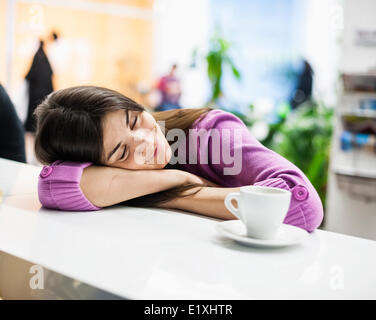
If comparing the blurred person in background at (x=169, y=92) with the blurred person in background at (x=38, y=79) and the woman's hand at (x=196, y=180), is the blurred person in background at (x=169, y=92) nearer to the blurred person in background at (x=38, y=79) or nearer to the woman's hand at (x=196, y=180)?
the blurred person in background at (x=38, y=79)

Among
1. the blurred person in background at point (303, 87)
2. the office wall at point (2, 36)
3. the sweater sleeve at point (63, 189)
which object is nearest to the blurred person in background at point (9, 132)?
the sweater sleeve at point (63, 189)

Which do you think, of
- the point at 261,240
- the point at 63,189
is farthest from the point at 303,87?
the point at 261,240

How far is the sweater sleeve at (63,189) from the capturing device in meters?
0.98

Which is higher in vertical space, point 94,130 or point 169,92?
point 94,130

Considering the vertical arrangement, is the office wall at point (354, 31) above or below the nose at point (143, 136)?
above

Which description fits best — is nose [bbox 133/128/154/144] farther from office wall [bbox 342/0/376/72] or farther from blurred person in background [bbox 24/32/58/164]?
blurred person in background [bbox 24/32/58/164]

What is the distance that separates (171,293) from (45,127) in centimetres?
65

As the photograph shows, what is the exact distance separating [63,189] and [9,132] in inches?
36.0

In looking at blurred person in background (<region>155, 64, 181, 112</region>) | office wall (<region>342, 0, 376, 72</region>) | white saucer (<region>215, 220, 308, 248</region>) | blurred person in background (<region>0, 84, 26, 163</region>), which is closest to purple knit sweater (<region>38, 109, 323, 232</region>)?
white saucer (<region>215, 220, 308, 248</region>)

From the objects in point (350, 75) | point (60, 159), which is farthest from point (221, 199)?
point (350, 75)

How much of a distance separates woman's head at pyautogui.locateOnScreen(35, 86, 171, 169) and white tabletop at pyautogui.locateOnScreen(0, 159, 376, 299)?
161 millimetres

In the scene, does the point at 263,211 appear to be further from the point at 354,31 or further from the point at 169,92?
the point at 169,92

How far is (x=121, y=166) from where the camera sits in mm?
1125

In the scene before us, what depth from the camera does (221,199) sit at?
1.02 metres
